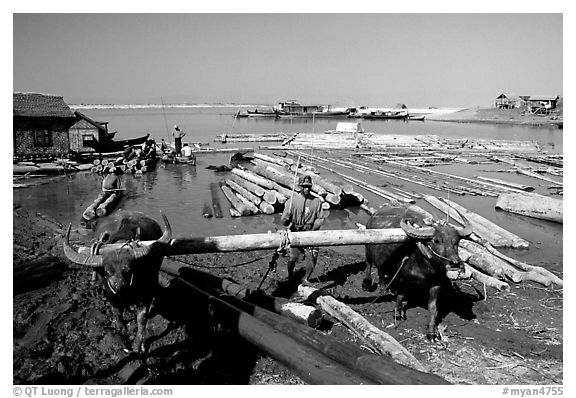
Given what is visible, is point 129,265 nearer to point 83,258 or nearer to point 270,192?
point 83,258

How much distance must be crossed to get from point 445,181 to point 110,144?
66.6 feet

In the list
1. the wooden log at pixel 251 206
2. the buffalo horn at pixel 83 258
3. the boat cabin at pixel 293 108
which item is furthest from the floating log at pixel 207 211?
the boat cabin at pixel 293 108

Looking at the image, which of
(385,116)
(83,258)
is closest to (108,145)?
(83,258)

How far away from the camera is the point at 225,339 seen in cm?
700

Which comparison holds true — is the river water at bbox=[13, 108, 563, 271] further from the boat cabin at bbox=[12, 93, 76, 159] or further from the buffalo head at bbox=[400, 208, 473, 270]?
the buffalo head at bbox=[400, 208, 473, 270]

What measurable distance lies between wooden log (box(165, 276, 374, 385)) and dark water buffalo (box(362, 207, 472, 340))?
242 cm

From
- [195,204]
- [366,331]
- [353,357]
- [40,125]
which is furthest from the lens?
[40,125]

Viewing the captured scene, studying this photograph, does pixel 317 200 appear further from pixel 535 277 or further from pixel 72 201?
pixel 72 201

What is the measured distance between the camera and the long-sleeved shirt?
9.01 m

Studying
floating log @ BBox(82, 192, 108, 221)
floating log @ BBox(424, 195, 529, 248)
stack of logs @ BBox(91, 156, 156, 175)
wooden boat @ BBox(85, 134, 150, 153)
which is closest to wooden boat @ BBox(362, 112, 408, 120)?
wooden boat @ BBox(85, 134, 150, 153)

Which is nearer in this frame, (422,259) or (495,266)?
(422,259)

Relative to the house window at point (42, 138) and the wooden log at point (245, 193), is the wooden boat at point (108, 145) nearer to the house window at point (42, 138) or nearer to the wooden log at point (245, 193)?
the house window at point (42, 138)

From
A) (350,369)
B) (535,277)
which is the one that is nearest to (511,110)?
(535,277)

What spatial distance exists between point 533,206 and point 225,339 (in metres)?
13.5
